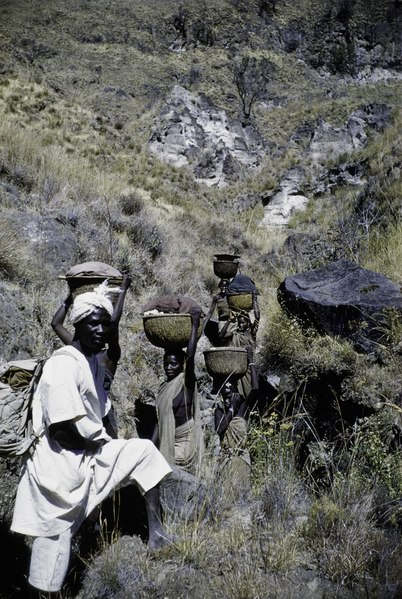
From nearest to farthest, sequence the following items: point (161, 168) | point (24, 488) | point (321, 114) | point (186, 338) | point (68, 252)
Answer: point (24, 488), point (186, 338), point (68, 252), point (161, 168), point (321, 114)

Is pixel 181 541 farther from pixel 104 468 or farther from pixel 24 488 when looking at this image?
pixel 24 488

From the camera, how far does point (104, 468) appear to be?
9.62ft

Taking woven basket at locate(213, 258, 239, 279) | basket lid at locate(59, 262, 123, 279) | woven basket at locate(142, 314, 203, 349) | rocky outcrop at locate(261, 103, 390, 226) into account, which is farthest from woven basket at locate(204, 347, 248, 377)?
rocky outcrop at locate(261, 103, 390, 226)

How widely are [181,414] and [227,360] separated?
39.1 inches

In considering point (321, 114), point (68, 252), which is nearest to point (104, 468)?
point (68, 252)

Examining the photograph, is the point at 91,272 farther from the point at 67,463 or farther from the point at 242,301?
the point at 242,301

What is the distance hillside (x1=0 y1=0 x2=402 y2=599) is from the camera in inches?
131

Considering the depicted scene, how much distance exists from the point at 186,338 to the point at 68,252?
12.8 feet

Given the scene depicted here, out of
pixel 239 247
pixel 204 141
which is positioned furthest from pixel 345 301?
pixel 204 141

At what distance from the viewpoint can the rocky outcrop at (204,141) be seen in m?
26.3

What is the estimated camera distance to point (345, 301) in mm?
6129

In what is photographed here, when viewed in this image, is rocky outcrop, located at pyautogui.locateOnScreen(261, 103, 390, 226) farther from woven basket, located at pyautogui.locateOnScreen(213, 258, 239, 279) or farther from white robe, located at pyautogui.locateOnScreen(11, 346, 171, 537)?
white robe, located at pyautogui.locateOnScreen(11, 346, 171, 537)

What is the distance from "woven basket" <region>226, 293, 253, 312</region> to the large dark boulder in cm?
56

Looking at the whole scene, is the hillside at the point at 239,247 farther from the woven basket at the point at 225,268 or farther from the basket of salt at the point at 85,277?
the basket of salt at the point at 85,277
